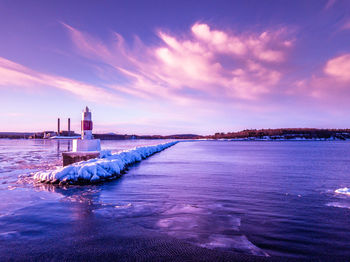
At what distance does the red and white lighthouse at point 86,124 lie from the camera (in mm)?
12961

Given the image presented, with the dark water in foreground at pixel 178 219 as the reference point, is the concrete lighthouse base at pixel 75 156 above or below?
above

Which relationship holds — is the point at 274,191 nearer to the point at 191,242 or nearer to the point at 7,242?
the point at 191,242

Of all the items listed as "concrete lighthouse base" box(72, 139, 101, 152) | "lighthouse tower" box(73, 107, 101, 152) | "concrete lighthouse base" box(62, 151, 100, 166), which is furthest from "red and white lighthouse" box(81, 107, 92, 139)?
"concrete lighthouse base" box(62, 151, 100, 166)

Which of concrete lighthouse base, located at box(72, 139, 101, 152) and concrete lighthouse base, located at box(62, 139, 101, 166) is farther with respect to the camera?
concrete lighthouse base, located at box(72, 139, 101, 152)

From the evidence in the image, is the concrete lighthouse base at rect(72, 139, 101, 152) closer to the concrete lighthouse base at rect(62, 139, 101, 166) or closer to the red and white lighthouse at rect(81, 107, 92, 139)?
the concrete lighthouse base at rect(62, 139, 101, 166)

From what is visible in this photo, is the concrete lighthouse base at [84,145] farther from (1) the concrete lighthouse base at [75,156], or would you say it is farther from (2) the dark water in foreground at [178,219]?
(2) the dark water in foreground at [178,219]

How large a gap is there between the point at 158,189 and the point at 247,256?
4998 millimetres

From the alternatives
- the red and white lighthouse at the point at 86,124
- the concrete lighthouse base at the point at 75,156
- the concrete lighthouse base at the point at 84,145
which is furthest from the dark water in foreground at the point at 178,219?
the red and white lighthouse at the point at 86,124

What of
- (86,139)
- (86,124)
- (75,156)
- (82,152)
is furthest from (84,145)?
(86,124)

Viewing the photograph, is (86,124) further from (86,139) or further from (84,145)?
(84,145)

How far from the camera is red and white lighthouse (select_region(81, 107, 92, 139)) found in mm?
12961

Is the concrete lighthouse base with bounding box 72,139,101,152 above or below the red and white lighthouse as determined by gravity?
below

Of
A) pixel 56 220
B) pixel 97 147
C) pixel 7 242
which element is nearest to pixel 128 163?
pixel 97 147

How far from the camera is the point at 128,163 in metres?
15.5
